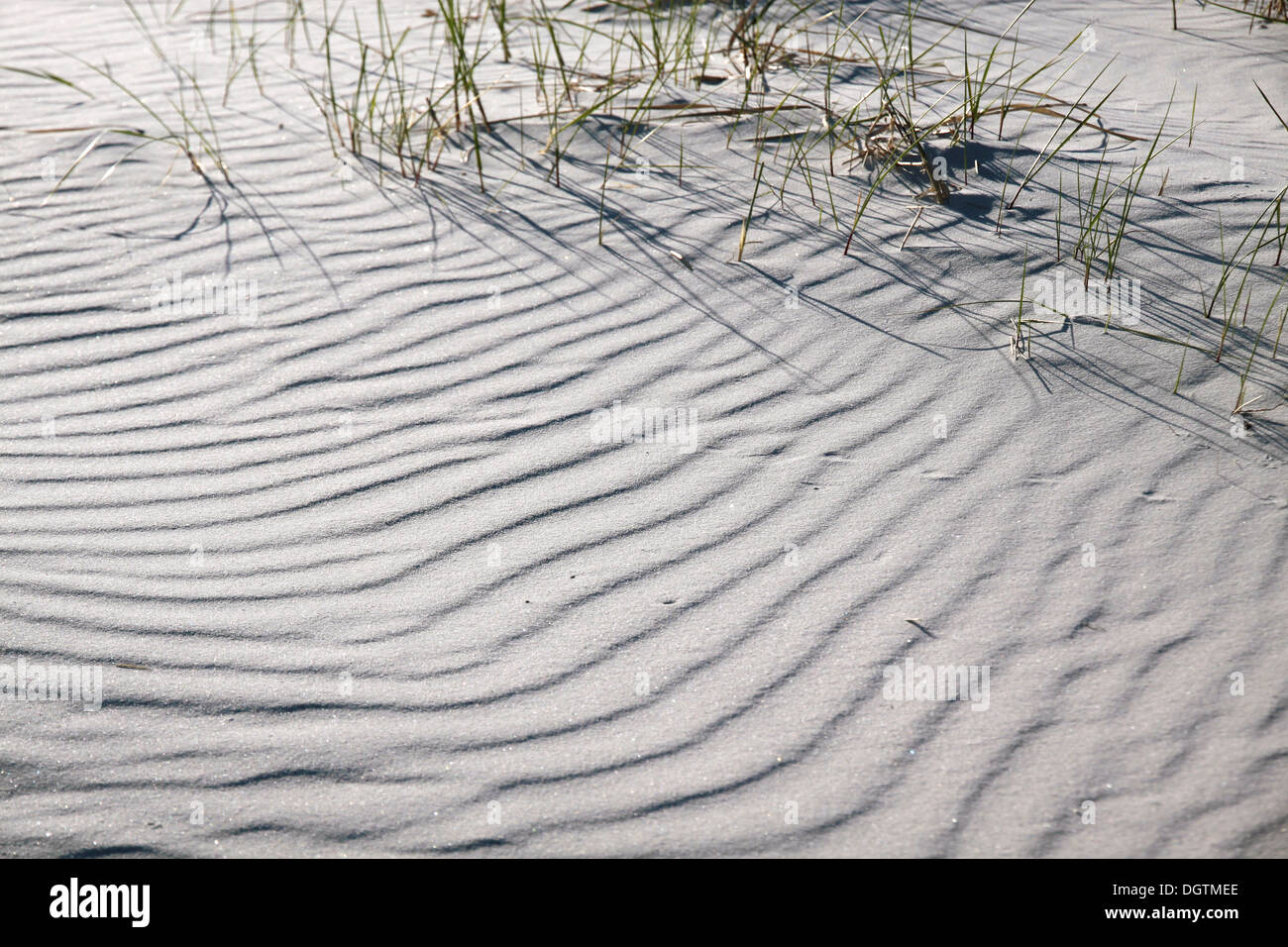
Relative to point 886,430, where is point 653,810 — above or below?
below

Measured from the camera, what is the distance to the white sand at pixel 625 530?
2043 mm

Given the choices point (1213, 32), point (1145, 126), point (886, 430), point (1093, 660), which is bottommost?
point (1093, 660)

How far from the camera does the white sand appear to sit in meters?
2.04

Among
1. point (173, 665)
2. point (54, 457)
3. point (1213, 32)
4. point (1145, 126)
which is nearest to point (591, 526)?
point (173, 665)

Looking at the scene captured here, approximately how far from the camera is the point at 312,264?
3793mm

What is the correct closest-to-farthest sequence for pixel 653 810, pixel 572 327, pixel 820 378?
pixel 653 810 → pixel 820 378 → pixel 572 327

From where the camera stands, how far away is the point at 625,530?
2666 millimetres

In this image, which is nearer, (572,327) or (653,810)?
(653,810)

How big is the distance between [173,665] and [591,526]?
3.72 ft

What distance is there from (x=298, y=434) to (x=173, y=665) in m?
0.90
